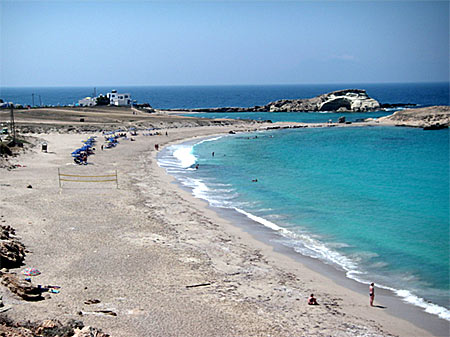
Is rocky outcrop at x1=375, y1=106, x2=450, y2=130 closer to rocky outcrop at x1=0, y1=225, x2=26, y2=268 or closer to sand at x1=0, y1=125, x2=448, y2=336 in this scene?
sand at x1=0, y1=125, x2=448, y2=336

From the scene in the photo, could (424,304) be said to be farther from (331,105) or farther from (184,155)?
(331,105)

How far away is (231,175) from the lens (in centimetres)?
4106

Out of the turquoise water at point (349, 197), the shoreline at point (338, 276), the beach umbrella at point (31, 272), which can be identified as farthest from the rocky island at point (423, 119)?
the beach umbrella at point (31, 272)

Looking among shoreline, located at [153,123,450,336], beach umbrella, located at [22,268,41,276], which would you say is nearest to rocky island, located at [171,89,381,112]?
shoreline, located at [153,123,450,336]

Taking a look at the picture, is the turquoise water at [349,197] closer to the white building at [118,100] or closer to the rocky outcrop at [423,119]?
the rocky outcrop at [423,119]

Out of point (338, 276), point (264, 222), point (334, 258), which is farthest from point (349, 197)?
point (338, 276)

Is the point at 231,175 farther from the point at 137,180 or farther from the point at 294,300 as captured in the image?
the point at 294,300

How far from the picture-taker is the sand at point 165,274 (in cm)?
1393

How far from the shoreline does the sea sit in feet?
1.05

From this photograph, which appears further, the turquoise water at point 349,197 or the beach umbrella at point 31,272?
the turquoise water at point 349,197

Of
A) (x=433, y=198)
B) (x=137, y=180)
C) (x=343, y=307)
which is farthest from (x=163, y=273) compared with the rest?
(x=433, y=198)

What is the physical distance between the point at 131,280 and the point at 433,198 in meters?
24.1

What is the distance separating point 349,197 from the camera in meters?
33.0

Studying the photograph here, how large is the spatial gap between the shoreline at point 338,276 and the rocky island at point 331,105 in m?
92.9
